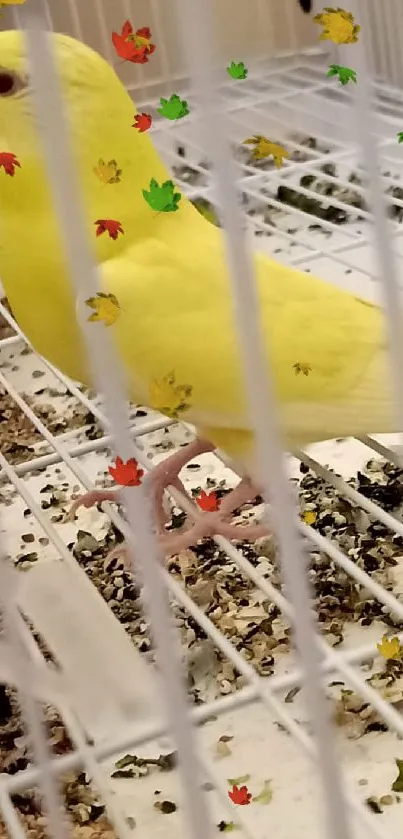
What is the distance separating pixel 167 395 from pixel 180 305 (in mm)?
99

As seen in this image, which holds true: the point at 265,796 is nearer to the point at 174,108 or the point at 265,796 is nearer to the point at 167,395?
the point at 167,395

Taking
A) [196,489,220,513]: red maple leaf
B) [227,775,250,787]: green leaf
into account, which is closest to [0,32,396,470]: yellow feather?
[196,489,220,513]: red maple leaf

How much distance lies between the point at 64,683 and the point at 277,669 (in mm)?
362

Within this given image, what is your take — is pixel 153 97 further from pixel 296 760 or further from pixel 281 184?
pixel 296 760

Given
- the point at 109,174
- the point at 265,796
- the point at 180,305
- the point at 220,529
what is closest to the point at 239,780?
the point at 265,796

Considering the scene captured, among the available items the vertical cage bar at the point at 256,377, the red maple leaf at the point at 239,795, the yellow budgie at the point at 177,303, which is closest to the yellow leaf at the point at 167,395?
the yellow budgie at the point at 177,303

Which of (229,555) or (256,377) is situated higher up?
(256,377)

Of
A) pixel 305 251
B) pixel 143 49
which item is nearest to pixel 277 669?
pixel 143 49

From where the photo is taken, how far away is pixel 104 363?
307mm

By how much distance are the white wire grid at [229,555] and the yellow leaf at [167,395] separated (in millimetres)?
36
